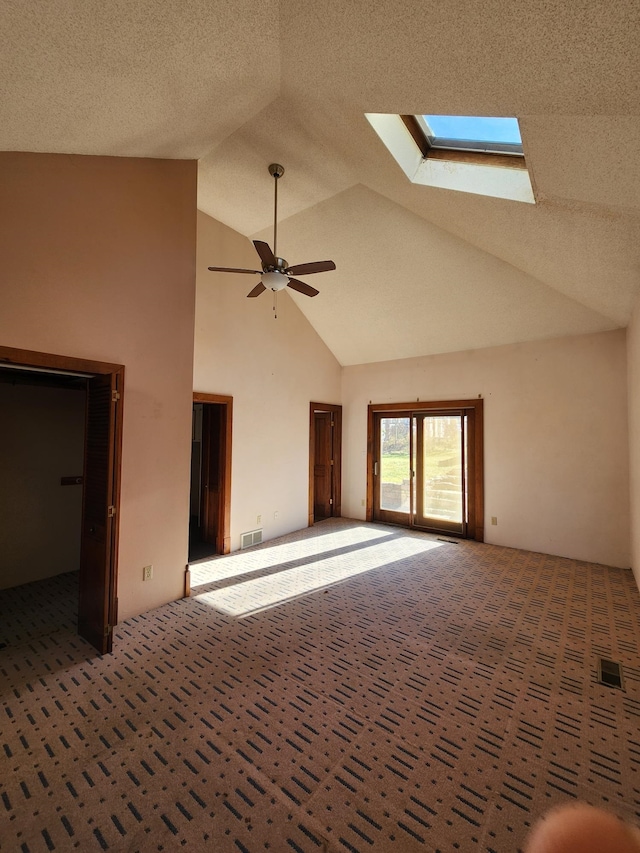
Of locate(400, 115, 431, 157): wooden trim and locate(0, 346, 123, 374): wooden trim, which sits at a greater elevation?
locate(400, 115, 431, 157): wooden trim

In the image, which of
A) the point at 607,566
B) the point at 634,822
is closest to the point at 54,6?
the point at 634,822

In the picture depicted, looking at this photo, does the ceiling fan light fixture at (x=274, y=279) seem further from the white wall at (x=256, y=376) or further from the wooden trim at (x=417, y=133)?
the white wall at (x=256, y=376)

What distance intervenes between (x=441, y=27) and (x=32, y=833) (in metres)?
3.93

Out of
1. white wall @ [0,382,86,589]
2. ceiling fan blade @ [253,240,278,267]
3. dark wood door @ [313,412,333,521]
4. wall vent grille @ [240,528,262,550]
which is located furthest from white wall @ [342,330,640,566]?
white wall @ [0,382,86,589]

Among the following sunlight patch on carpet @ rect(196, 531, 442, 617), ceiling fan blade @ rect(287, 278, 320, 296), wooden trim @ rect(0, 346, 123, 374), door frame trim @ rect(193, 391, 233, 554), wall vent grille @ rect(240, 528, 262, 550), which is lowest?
sunlight patch on carpet @ rect(196, 531, 442, 617)

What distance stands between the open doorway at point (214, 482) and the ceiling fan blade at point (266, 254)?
6.89 ft

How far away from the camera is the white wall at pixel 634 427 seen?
3.90m

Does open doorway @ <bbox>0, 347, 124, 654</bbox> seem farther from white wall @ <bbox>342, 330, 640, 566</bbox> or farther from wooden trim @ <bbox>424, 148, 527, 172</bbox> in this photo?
white wall @ <bbox>342, 330, 640, 566</bbox>

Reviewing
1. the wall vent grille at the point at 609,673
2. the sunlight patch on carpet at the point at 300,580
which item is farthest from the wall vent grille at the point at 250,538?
the wall vent grille at the point at 609,673

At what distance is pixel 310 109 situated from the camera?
3.01m

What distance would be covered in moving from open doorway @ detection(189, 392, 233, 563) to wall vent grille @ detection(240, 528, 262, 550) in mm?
231

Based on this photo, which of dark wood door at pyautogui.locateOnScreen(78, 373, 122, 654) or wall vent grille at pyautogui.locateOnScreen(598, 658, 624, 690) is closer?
wall vent grille at pyautogui.locateOnScreen(598, 658, 624, 690)

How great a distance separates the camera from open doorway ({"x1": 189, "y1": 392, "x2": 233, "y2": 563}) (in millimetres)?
5156

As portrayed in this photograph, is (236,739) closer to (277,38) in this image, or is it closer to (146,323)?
(146,323)
